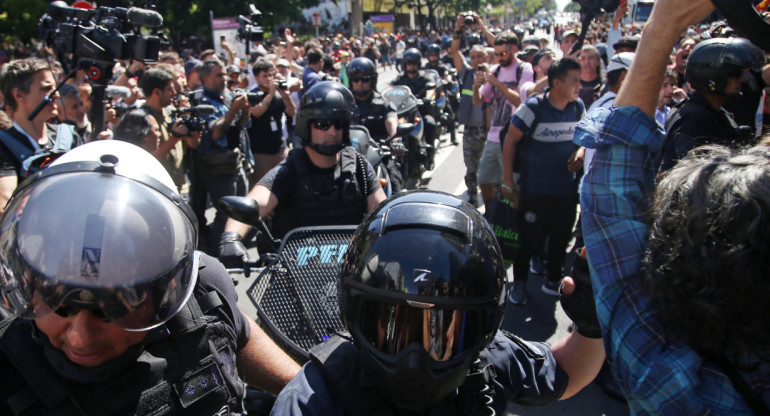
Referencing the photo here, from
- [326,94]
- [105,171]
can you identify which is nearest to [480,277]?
[105,171]

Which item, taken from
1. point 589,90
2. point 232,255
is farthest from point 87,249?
point 589,90

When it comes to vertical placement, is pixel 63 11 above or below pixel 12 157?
above

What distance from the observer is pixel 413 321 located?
3.93ft

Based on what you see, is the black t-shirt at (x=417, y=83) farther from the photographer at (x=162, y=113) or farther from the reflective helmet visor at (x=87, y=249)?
the reflective helmet visor at (x=87, y=249)

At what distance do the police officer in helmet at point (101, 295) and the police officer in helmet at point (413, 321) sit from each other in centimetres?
31

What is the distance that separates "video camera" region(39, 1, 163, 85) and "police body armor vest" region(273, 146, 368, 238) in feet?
4.40

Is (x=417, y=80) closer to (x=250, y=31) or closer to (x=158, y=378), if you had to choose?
(x=250, y=31)

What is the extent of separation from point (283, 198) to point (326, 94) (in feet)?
2.18

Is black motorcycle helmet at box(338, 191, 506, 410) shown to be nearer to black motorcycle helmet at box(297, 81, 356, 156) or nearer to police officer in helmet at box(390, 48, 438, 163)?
black motorcycle helmet at box(297, 81, 356, 156)

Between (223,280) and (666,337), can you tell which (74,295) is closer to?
(223,280)

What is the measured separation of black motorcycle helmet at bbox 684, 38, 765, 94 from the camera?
2.79 meters

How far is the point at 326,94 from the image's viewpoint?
10.3ft

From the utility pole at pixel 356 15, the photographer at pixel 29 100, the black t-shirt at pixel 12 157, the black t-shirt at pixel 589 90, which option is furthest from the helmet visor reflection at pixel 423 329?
the utility pole at pixel 356 15

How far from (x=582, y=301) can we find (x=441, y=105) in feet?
27.4
